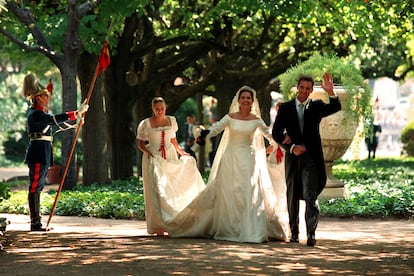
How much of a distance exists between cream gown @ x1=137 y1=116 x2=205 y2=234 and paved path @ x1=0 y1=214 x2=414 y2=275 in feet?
1.21

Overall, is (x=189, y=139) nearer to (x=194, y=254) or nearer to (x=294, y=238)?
(x=294, y=238)

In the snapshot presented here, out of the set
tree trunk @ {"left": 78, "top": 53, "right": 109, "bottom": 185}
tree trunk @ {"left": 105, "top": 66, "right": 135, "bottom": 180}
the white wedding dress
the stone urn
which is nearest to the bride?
the white wedding dress

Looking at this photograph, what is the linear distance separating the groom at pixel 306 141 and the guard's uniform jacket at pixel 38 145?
320cm

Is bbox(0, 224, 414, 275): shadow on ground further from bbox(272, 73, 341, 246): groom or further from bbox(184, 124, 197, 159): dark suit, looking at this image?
bbox(184, 124, 197, 159): dark suit

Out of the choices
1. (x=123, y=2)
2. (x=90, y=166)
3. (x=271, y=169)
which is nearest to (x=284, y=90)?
(x=123, y=2)

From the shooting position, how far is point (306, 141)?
503 inches

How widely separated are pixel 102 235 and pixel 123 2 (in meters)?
7.56

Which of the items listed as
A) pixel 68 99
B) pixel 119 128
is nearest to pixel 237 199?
pixel 68 99

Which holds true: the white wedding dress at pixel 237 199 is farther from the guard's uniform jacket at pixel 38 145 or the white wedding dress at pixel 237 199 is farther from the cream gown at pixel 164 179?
the guard's uniform jacket at pixel 38 145

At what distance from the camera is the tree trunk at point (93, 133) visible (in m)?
23.6

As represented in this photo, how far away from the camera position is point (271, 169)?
549 inches

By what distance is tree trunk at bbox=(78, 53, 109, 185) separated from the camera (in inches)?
931

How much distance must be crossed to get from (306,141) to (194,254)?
7.21ft

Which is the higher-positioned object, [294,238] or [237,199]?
[237,199]
